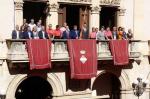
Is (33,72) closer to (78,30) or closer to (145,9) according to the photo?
(78,30)

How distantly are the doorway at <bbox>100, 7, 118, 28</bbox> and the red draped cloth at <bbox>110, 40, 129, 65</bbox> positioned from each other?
2834 millimetres

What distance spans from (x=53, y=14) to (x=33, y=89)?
193 inches

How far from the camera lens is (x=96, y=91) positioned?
103 ft

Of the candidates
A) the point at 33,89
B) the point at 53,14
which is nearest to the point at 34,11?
the point at 53,14

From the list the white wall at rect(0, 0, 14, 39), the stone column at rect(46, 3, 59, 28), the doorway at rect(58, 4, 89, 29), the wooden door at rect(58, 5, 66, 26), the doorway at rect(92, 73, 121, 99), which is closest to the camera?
the white wall at rect(0, 0, 14, 39)

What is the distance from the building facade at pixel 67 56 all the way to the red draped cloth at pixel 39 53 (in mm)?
389

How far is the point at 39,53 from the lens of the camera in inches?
1051

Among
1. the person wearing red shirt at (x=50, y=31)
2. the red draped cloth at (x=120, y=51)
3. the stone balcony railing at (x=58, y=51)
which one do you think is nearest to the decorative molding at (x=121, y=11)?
the stone balcony railing at (x=58, y=51)

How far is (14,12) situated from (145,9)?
9115mm

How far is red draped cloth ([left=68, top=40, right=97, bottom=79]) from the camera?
27812 mm

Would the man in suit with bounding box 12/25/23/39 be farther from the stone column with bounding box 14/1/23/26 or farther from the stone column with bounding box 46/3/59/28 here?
the stone column with bounding box 46/3/59/28

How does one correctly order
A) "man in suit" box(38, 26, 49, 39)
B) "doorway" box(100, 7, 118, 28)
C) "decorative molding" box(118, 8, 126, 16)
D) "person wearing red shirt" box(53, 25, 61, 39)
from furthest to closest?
"doorway" box(100, 7, 118, 28)
"decorative molding" box(118, 8, 126, 16)
"person wearing red shirt" box(53, 25, 61, 39)
"man in suit" box(38, 26, 49, 39)

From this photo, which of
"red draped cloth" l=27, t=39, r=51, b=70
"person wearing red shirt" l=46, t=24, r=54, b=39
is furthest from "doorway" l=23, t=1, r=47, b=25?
"red draped cloth" l=27, t=39, r=51, b=70

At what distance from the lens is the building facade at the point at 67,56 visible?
27016mm
